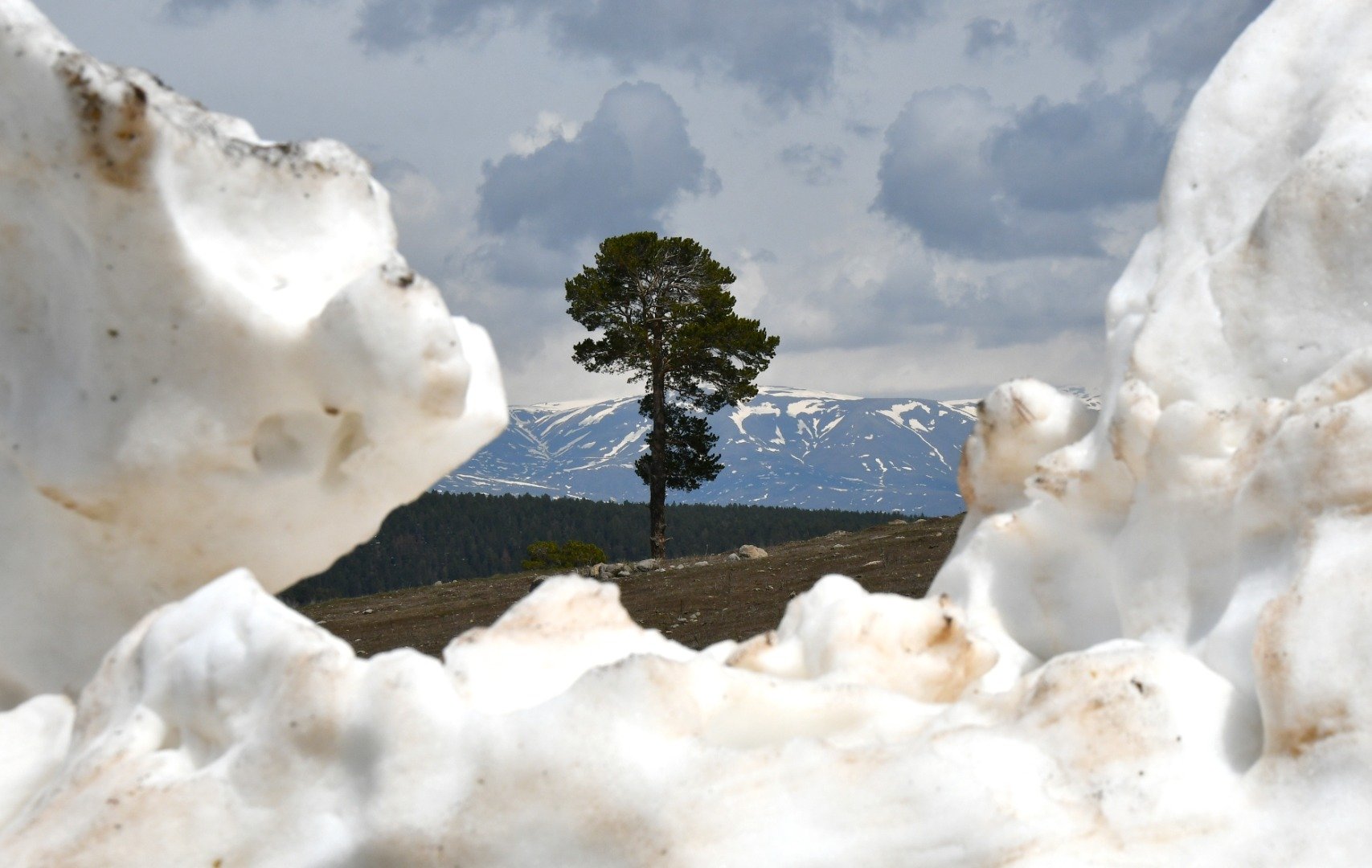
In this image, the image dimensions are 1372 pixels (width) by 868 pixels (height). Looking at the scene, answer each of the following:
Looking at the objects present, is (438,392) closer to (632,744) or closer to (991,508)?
(632,744)

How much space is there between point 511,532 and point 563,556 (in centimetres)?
4539

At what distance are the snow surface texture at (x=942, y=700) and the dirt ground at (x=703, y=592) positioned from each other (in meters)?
8.87

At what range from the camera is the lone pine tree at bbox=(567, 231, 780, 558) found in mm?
26766

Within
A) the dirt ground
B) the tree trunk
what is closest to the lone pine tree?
the tree trunk

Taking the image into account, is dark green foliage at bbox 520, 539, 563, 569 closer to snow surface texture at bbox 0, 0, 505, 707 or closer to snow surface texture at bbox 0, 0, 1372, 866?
snow surface texture at bbox 0, 0, 505, 707

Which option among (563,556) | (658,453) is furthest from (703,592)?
(563,556)

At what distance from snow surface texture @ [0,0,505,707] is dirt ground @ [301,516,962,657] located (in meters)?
8.75

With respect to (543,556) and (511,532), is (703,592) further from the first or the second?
(511,532)

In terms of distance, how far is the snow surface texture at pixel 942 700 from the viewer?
1618 mm

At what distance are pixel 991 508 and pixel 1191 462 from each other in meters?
0.69

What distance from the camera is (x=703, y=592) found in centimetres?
1614

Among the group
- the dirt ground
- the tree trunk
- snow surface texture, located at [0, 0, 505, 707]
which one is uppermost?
the tree trunk

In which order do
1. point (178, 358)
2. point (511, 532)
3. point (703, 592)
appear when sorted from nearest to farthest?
point (178, 358) → point (703, 592) → point (511, 532)

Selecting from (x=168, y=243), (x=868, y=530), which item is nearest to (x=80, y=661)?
(x=168, y=243)
